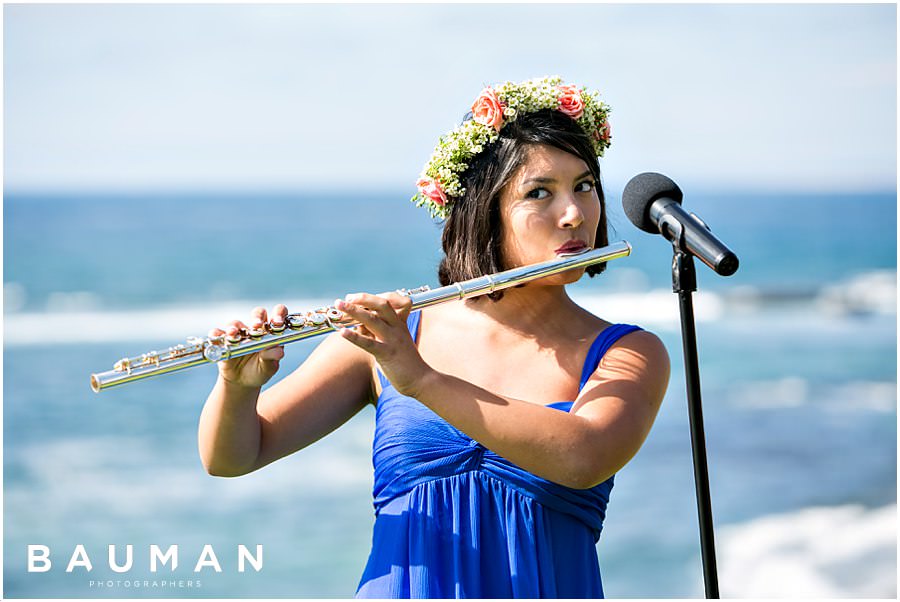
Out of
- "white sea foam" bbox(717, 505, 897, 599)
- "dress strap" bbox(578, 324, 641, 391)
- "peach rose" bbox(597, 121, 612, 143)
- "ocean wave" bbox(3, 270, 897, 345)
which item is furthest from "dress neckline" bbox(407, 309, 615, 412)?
"ocean wave" bbox(3, 270, 897, 345)

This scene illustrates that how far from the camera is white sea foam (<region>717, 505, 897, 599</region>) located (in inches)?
319

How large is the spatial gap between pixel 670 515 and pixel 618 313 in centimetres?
937

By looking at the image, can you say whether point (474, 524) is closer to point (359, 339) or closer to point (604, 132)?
point (359, 339)

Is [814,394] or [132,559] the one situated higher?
[814,394]

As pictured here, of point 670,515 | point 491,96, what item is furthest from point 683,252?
point 670,515

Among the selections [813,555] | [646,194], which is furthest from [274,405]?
[813,555]

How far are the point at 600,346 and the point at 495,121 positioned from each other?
569 mm

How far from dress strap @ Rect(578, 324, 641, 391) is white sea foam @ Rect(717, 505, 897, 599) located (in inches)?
229

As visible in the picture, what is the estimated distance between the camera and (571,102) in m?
2.80

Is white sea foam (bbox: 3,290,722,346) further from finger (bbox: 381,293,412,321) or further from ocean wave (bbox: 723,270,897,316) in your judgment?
finger (bbox: 381,293,412,321)

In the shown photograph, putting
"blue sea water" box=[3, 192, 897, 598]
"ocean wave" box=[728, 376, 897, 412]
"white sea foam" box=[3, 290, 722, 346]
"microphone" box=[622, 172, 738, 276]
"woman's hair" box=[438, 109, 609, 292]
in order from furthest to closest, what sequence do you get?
"white sea foam" box=[3, 290, 722, 346] < "ocean wave" box=[728, 376, 897, 412] < "blue sea water" box=[3, 192, 897, 598] < "woman's hair" box=[438, 109, 609, 292] < "microphone" box=[622, 172, 738, 276]

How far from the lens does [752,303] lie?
2003cm

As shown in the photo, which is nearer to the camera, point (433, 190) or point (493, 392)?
point (493, 392)

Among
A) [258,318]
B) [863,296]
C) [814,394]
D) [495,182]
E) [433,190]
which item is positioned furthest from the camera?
[863,296]
